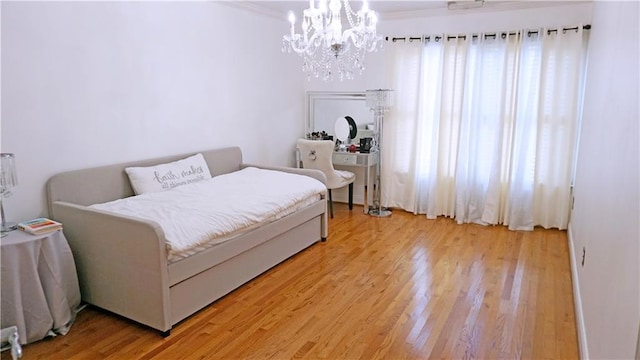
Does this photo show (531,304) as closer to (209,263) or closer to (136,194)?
(209,263)

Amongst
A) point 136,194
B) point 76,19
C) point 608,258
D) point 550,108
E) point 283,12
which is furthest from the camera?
point 283,12

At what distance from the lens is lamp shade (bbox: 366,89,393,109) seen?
194 inches

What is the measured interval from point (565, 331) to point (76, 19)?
3.85 meters

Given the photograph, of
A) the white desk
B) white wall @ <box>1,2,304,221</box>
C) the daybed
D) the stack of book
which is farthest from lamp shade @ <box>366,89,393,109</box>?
the stack of book

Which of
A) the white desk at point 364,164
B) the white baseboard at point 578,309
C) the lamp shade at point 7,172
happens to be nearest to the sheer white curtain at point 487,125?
the white desk at point 364,164

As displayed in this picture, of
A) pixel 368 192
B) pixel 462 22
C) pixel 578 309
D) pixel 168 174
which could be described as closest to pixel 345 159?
pixel 368 192

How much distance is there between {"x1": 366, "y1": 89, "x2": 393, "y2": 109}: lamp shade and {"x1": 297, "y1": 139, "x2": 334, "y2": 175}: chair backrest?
704 millimetres

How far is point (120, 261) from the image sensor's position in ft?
8.63

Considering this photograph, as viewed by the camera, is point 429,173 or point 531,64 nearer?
point 531,64

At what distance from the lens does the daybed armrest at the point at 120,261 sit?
2.50 metres

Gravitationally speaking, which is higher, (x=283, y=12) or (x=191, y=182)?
(x=283, y=12)

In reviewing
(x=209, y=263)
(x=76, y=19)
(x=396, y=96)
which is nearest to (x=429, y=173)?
(x=396, y=96)

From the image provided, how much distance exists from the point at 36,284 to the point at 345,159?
140 inches

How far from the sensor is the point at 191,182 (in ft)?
12.7
